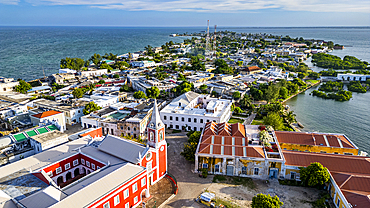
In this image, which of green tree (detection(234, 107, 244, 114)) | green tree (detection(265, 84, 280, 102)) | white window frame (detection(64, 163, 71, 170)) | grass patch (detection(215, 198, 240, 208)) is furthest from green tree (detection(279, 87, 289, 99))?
white window frame (detection(64, 163, 71, 170))

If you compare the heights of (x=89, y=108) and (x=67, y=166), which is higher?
(x=89, y=108)

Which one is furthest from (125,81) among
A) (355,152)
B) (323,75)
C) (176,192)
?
(323,75)

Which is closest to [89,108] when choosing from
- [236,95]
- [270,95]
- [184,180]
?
[184,180]

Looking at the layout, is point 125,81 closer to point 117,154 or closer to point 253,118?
point 253,118

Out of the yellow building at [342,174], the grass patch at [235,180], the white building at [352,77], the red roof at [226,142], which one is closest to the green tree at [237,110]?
the red roof at [226,142]

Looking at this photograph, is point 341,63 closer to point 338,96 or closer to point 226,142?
point 338,96

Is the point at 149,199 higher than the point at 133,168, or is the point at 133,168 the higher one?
the point at 133,168

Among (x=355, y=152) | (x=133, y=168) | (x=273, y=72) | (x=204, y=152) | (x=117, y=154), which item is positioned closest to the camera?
(x=133, y=168)

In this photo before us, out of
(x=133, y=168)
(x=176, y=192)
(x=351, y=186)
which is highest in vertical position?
(x=133, y=168)
